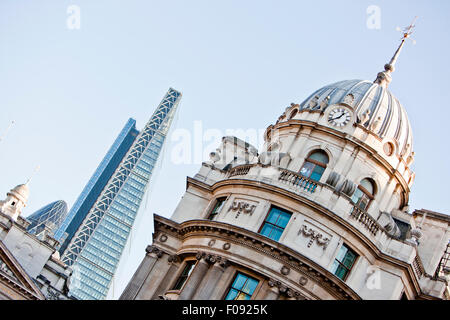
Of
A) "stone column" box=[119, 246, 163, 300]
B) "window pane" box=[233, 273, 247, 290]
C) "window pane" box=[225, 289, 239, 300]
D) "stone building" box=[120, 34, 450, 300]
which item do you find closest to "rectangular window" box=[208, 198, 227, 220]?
"stone building" box=[120, 34, 450, 300]

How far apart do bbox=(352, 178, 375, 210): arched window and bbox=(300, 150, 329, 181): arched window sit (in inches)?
95.7

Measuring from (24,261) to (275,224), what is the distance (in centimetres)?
4687

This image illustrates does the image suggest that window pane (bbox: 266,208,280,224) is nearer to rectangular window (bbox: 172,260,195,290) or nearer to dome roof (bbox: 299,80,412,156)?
rectangular window (bbox: 172,260,195,290)

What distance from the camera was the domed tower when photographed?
76562 millimetres

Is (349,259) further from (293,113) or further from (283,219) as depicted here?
(293,113)

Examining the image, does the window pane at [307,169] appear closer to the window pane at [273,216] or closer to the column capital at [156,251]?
the window pane at [273,216]

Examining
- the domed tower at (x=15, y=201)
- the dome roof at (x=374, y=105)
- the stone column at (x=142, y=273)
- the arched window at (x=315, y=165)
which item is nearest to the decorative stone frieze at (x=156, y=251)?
the stone column at (x=142, y=273)

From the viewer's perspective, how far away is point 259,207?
111ft

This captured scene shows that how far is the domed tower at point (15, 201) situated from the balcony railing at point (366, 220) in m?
52.6

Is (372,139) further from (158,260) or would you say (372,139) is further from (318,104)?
(158,260)

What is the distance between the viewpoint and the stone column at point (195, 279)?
31.8 m

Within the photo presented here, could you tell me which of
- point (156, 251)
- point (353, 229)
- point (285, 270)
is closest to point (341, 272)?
point (353, 229)

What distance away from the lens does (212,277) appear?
31922 mm
